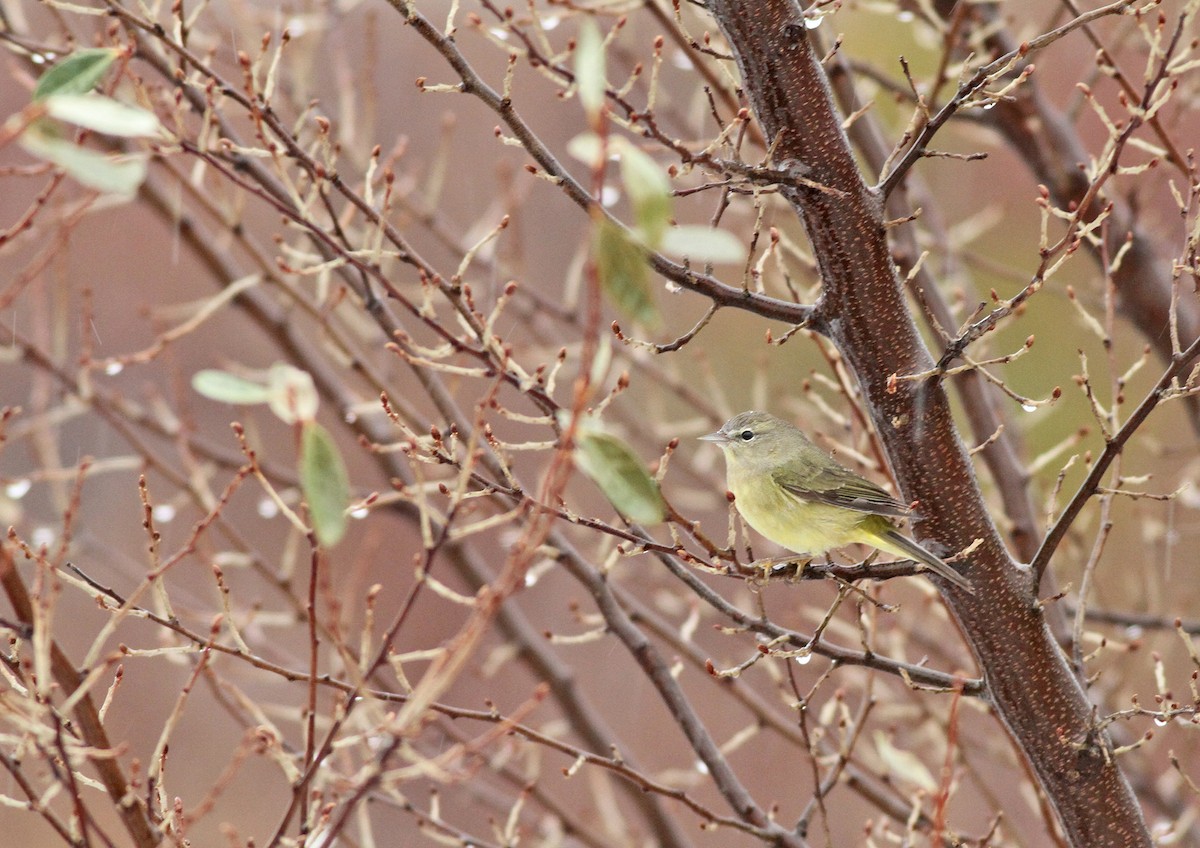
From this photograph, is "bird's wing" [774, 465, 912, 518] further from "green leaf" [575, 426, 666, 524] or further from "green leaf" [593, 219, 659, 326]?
"green leaf" [593, 219, 659, 326]

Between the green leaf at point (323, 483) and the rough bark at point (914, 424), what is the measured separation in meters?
1.06

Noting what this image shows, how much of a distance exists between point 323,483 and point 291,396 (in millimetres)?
101

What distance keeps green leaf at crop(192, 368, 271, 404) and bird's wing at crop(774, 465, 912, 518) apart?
1.85m

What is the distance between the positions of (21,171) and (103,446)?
499 cm

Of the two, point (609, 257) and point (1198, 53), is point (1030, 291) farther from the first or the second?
point (1198, 53)

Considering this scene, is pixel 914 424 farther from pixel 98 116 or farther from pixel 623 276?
pixel 98 116

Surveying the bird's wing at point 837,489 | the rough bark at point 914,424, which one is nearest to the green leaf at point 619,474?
the rough bark at point 914,424

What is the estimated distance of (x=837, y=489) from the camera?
3176 millimetres

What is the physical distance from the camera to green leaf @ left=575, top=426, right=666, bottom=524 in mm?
1281

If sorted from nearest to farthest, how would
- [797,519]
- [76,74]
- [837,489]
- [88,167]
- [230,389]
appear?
[88,167], [230,389], [76,74], [837,489], [797,519]

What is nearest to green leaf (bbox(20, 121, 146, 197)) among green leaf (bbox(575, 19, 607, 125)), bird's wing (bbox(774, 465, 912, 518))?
green leaf (bbox(575, 19, 607, 125))

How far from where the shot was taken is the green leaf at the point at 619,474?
128cm

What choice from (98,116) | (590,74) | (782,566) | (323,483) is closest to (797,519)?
(782,566)

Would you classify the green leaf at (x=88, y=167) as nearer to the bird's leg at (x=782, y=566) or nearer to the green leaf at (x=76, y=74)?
the green leaf at (x=76, y=74)
